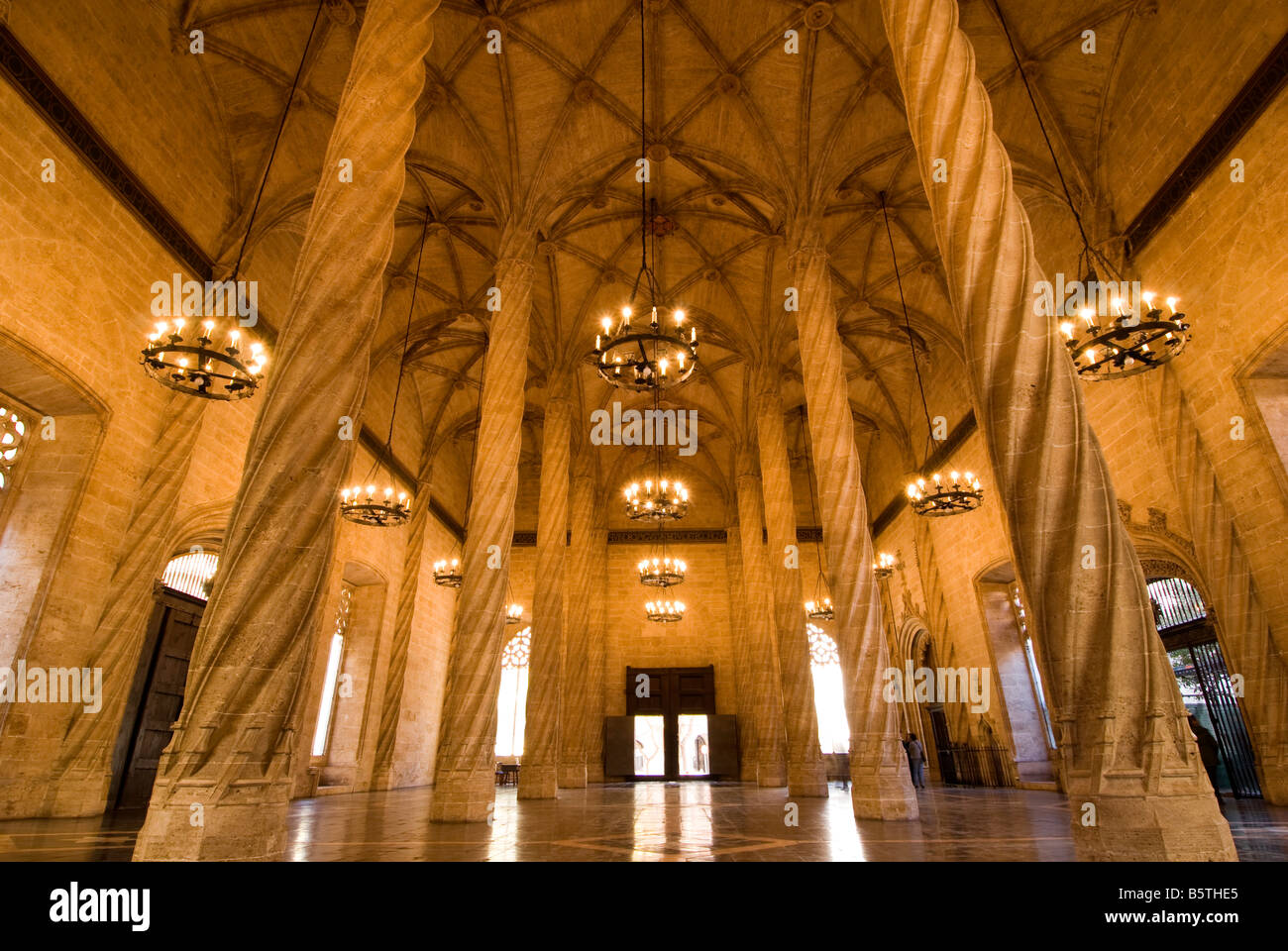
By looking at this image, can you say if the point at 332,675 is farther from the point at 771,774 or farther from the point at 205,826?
the point at 205,826

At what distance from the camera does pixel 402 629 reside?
17938 mm

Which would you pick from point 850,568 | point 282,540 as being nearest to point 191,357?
point 282,540

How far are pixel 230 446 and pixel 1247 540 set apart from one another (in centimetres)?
1585

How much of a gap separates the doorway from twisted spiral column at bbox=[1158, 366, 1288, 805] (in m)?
14.7

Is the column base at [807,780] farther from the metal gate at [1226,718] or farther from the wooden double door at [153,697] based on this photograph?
the wooden double door at [153,697]

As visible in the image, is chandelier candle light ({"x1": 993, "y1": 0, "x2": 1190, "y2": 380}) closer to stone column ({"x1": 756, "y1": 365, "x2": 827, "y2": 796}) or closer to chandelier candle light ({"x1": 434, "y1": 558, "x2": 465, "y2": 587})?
stone column ({"x1": 756, "y1": 365, "x2": 827, "y2": 796})

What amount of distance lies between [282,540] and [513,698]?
20.4m

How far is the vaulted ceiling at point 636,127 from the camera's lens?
9.98 meters

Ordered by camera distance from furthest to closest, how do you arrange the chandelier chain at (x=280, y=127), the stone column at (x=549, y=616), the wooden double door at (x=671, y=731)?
1. the wooden double door at (x=671, y=731)
2. the stone column at (x=549, y=616)
3. the chandelier chain at (x=280, y=127)

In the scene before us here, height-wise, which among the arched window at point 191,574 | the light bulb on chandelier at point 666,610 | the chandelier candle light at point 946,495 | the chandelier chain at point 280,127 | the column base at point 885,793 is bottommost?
the column base at point 885,793

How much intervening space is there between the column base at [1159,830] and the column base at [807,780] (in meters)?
9.95

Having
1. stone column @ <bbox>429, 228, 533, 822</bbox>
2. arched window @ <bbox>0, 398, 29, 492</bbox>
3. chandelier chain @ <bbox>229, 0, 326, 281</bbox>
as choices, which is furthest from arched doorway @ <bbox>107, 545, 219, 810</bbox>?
chandelier chain @ <bbox>229, 0, 326, 281</bbox>

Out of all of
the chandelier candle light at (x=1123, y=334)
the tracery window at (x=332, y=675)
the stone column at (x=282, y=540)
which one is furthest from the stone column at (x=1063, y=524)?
the tracery window at (x=332, y=675)
